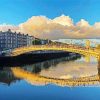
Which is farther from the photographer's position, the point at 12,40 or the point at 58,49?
the point at 12,40

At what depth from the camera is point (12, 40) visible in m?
42.3

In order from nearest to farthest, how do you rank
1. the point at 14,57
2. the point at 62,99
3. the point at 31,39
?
the point at 62,99 < the point at 14,57 < the point at 31,39

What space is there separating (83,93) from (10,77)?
4510 millimetres

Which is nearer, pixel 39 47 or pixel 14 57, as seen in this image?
pixel 39 47

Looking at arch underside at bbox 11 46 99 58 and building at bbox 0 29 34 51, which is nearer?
arch underside at bbox 11 46 99 58

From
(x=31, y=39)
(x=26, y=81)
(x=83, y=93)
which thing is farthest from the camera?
(x=31, y=39)

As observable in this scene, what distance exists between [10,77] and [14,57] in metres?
7.86

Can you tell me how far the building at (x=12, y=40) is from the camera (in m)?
40.4

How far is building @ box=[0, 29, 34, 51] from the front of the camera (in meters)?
40.4

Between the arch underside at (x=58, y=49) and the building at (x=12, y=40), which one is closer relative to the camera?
the arch underside at (x=58, y=49)

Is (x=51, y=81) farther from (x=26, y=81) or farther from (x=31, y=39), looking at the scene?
(x=31, y=39)

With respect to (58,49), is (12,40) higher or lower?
higher

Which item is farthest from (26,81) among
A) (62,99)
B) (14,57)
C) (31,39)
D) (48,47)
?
(31,39)

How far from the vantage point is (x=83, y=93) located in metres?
11.6
